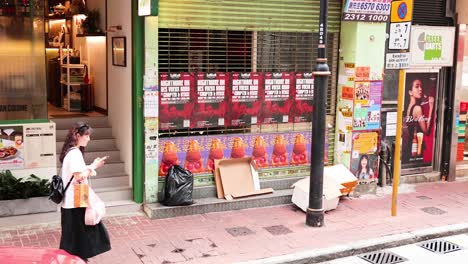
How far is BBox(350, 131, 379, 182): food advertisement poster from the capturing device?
1028cm

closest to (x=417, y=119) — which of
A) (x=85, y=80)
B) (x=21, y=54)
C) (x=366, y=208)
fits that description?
(x=366, y=208)

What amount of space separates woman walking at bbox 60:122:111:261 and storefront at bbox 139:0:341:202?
2791mm

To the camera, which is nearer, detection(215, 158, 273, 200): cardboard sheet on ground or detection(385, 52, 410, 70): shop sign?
detection(385, 52, 410, 70): shop sign

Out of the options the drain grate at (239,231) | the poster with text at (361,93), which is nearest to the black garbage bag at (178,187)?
the drain grate at (239,231)

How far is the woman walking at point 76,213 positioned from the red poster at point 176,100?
3.02 meters

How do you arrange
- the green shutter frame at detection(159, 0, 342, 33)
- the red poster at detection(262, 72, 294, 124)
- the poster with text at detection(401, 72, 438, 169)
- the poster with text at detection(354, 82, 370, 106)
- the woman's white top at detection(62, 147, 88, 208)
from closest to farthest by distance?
the woman's white top at detection(62, 147, 88, 208) < the green shutter frame at detection(159, 0, 342, 33) < the red poster at detection(262, 72, 294, 124) < the poster with text at detection(354, 82, 370, 106) < the poster with text at detection(401, 72, 438, 169)

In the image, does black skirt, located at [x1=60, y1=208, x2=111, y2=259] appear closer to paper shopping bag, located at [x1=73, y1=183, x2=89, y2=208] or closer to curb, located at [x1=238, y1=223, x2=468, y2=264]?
paper shopping bag, located at [x1=73, y1=183, x2=89, y2=208]

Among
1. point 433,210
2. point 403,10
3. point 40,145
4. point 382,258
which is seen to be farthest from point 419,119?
point 40,145

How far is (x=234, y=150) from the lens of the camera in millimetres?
9656

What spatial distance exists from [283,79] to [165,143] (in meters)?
2.56

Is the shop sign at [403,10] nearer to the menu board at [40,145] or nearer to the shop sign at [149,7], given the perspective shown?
the shop sign at [149,7]

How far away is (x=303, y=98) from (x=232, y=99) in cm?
152

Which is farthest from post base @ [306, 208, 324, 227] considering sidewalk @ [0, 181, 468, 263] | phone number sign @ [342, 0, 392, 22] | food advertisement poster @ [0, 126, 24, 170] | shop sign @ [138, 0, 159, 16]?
food advertisement poster @ [0, 126, 24, 170]

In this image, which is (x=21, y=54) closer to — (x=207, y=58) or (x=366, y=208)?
(x=207, y=58)
